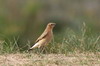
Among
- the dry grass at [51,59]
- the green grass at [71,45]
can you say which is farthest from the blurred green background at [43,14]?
the dry grass at [51,59]

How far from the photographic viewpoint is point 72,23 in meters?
21.1

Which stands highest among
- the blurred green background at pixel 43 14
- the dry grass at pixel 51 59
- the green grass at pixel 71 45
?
the blurred green background at pixel 43 14

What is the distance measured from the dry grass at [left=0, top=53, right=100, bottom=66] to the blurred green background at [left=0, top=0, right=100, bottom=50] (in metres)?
6.36

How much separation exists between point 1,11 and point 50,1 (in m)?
5.06

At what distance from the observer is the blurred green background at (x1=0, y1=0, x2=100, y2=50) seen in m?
19.2

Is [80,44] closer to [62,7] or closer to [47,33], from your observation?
[47,33]

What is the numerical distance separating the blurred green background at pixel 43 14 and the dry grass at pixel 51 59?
636 cm

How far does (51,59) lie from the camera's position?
1046 centimetres

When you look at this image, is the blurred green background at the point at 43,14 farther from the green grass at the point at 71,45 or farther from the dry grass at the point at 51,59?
the dry grass at the point at 51,59

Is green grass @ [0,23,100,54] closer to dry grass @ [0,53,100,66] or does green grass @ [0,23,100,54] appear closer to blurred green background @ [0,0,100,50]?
dry grass @ [0,53,100,66]

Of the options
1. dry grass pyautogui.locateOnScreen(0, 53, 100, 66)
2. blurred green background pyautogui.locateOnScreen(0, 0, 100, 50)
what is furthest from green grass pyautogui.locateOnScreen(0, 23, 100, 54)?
blurred green background pyautogui.locateOnScreen(0, 0, 100, 50)

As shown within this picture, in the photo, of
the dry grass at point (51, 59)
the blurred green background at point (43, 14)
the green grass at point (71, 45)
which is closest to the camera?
the dry grass at point (51, 59)

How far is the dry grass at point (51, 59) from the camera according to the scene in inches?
402

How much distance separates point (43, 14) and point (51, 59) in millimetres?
12864
